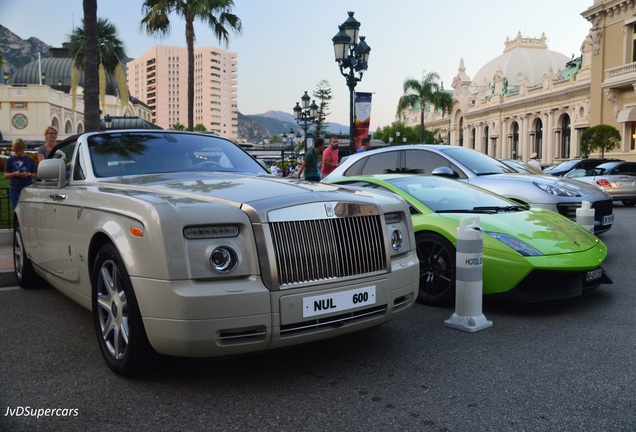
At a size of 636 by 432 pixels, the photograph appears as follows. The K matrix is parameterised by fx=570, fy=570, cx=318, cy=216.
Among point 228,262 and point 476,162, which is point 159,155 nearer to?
point 228,262

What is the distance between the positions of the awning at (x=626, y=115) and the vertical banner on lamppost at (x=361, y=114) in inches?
1206

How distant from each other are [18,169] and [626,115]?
39.7m

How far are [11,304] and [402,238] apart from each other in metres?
4.14

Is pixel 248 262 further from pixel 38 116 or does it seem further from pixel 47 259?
pixel 38 116

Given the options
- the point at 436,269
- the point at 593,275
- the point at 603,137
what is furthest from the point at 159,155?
the point at 603,137

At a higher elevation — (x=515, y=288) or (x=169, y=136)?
(x=169, y=136)

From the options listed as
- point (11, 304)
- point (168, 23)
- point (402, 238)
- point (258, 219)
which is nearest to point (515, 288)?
point (402, 238)

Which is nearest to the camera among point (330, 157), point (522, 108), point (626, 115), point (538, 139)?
point (330, 157)

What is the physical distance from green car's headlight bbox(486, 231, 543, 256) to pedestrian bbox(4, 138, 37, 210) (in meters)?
6.93

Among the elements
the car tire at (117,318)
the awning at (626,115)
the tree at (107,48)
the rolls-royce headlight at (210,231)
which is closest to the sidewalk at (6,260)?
the car tire at (117,318)

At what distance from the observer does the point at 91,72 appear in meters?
13.0

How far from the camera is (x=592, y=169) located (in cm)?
2014

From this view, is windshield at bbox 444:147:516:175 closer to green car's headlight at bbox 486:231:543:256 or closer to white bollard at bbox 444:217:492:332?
green car's headlight at bbox 486:231:543:256

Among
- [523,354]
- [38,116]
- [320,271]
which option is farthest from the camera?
[38,116]
